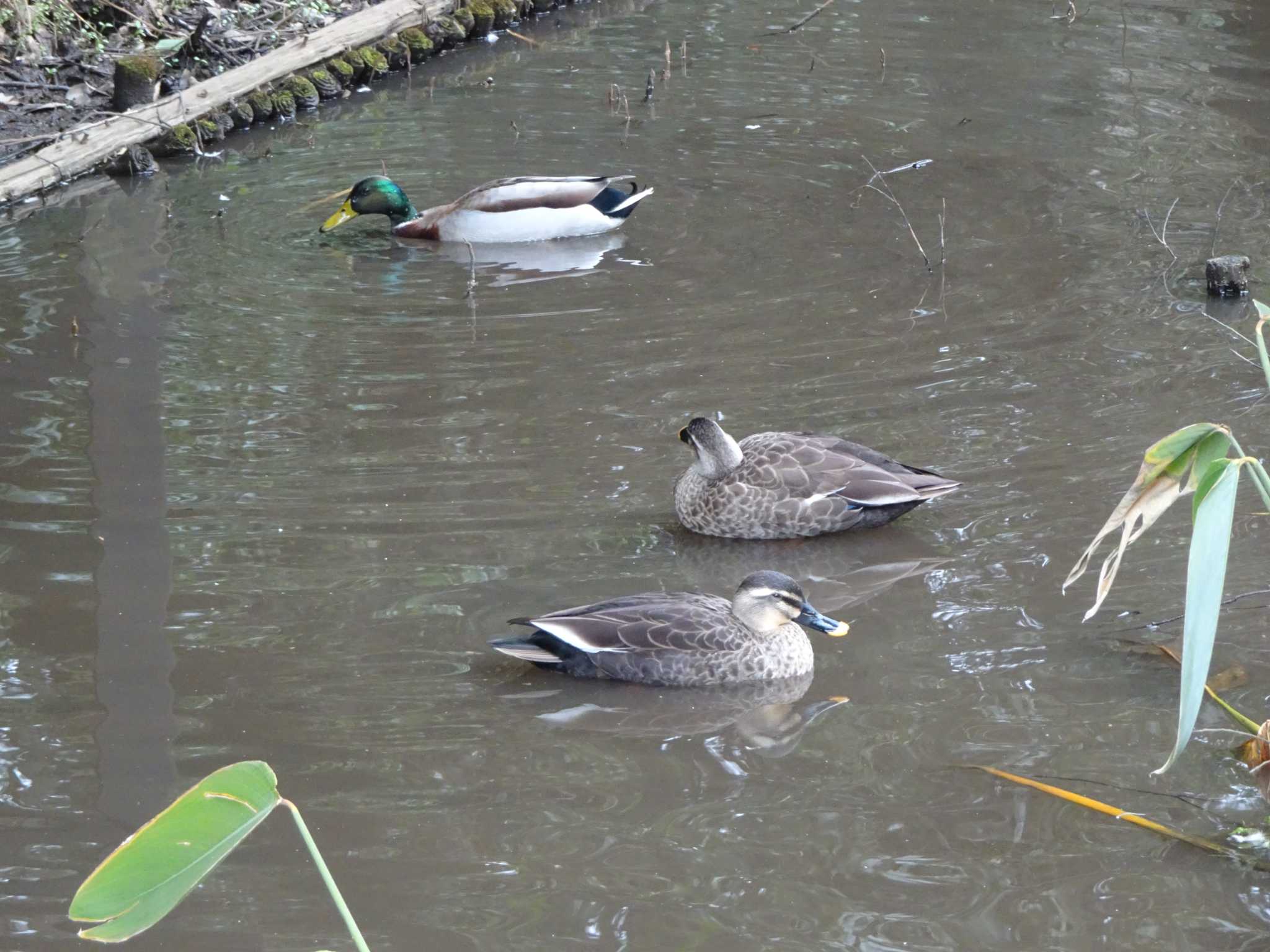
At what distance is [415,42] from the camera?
14.8 meters

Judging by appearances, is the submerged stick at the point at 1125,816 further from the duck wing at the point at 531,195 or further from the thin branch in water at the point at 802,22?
the duck wing at the point at 531,195

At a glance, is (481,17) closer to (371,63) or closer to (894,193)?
(371,63)

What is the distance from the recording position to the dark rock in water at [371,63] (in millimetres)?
14348

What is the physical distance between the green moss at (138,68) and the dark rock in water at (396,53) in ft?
8.86

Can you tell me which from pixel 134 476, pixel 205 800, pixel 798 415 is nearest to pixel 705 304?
pixel 798 415

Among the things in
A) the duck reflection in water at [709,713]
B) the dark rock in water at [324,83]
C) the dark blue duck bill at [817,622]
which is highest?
the dark rock in water at [324,83]

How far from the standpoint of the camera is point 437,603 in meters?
5.77

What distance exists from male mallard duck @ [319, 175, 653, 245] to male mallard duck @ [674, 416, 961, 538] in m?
4.24

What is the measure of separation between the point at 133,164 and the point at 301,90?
226 cm

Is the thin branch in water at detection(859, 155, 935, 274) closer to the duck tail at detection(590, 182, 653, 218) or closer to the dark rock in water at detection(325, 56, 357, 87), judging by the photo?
the duck tail at detection(590, 182, 653, 218)

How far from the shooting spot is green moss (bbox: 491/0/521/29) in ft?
52.5

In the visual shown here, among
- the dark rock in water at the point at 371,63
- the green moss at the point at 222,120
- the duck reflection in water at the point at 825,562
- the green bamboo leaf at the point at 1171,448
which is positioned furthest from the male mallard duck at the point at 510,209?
the green bamboo leaf at the point at 1171,448

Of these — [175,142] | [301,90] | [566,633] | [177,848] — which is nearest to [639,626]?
[566,633]

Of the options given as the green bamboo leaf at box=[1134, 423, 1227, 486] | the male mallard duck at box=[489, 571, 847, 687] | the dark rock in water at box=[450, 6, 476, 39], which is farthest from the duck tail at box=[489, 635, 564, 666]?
the dark rock in water at box=[450, 6, 476, 39]
